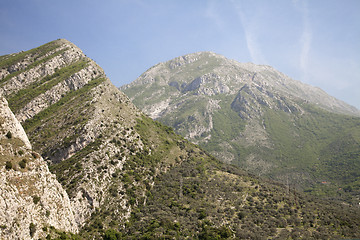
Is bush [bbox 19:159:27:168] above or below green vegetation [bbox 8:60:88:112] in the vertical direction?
below

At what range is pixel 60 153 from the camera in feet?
283

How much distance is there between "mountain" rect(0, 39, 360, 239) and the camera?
70.8 meters

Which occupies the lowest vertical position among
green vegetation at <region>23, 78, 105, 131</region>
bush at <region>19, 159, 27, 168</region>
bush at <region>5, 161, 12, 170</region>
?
bush at <region>5, 161, 12, 170</region>

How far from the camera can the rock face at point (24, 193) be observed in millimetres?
39938

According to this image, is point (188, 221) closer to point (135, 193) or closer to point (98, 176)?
point (135, 193)

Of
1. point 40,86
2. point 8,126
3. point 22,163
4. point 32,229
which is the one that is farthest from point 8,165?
point 40,86

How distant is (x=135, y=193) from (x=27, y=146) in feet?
141

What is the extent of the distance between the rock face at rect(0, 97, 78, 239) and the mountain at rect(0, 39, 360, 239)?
2.37 feet

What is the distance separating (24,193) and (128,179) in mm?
44270

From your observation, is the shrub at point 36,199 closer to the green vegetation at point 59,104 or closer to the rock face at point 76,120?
the rock face at point 76,120

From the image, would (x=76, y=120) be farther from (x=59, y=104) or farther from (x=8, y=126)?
(x=8, y=126)

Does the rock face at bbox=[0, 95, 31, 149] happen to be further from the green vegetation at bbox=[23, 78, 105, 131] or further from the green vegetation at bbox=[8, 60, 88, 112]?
the green vegetation at bbox=[8, 60, 88, 112]

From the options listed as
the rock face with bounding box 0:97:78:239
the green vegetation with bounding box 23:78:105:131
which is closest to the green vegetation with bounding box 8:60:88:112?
the green vegetation with bounding box 23:78:105:131

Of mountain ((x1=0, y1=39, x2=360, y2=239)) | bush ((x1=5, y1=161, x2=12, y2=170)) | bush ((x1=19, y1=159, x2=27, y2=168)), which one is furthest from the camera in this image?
mountain ((x1=0, y1=39, x2=360, y2=239))
